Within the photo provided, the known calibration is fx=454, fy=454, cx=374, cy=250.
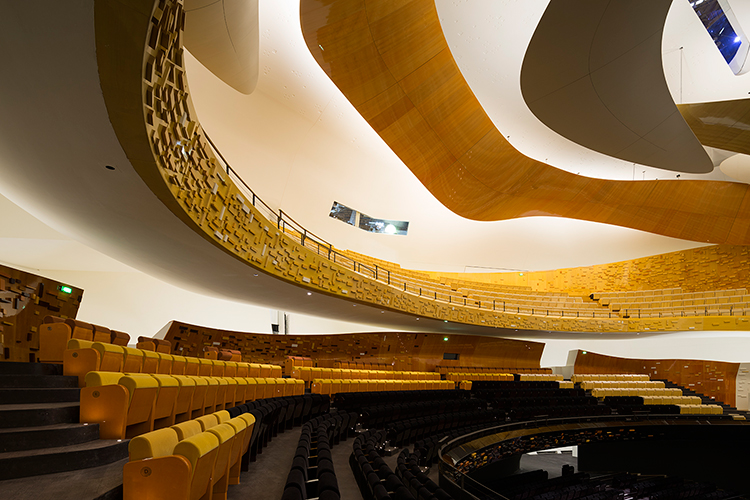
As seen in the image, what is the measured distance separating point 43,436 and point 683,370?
511 inches

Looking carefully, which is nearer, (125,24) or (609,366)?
(125,24)

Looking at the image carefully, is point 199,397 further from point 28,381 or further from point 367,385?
point 367,385

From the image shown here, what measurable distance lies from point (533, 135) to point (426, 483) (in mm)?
7907

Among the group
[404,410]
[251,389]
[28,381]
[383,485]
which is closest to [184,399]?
[28,381]

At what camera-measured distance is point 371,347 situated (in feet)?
34.0

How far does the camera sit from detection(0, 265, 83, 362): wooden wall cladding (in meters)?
3.31

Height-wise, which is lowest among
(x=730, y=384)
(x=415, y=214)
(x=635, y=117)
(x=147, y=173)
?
(x=730, y=384)

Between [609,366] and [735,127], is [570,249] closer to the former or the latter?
[609,366]

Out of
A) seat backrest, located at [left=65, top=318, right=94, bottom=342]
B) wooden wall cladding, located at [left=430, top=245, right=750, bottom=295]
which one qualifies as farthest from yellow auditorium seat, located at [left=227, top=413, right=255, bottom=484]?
wooden wall cladding, located at [left=430, top=245, right=750, bottom=295]

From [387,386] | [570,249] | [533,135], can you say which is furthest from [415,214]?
[387,386]

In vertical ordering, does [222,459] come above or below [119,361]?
below

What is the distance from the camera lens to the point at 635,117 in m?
5.48

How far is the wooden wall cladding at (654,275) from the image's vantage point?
11664 millimetres

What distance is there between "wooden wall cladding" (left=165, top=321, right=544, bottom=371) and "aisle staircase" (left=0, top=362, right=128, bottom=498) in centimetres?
549
